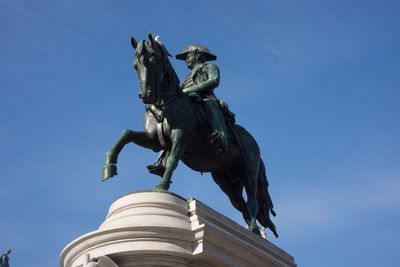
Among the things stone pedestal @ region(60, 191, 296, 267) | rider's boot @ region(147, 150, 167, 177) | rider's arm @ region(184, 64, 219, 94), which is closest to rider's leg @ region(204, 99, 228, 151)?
rider's arm @ region(184, 64, 219, 94)

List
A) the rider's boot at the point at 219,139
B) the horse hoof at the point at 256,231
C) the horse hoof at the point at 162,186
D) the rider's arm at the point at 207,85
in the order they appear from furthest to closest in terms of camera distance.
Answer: the rider's arm at the point at 207,85, the horse hoof at the point at 256,231, the rider's boot at the point at 219,139, the horse hoof at the point at 162,186

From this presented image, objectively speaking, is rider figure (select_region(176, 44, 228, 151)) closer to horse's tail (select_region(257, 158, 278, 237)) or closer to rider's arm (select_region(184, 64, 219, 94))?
rider's arm (select_region(184, 64, 219, 94))

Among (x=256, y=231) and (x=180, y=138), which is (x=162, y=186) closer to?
(x=180, y=138)

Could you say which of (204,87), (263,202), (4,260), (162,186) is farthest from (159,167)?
(4,260)

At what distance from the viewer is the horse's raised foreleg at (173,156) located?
11219mm

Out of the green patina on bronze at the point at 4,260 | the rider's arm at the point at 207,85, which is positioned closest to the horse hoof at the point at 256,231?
the rider's arm at the point at 207,85

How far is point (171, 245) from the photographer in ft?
32.8

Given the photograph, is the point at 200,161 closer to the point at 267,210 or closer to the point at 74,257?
the point at 267,210

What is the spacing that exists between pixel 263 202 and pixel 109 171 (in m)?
3.57

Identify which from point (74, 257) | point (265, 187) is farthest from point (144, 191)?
point (265, 187)

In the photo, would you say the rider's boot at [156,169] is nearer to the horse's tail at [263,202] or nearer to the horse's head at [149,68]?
the horse's head at [149,68]

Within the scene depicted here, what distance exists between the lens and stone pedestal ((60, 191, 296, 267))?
989 centimetres

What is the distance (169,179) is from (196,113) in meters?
1.37

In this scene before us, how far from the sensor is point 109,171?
1130 cm
